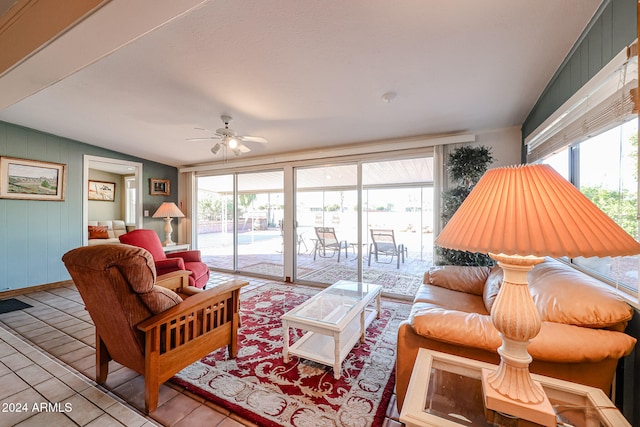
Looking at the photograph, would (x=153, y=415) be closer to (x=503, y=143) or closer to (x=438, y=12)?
(x=438, y=12)

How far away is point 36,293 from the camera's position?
3.56m

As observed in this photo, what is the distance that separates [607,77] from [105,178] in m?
8.25

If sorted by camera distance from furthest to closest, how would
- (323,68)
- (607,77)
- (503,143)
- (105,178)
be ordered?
(105,178) < (503,143) < (323,68) < (607,77)

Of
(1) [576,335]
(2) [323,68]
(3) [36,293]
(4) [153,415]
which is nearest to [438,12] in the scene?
(2) [323,68]

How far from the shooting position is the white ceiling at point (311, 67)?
1421 mm

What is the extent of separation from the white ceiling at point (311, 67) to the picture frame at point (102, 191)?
2714 mm

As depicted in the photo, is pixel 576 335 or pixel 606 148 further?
Answer: pixel 606 148

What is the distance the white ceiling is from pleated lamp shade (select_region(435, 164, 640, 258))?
3.94ft

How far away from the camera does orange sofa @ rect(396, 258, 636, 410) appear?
1026mm

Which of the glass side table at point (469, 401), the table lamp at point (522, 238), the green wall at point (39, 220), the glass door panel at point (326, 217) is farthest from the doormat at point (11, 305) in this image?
the table lamp at point (522, 238)

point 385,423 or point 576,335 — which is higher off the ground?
point 576,335

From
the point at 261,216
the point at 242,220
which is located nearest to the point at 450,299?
the point at 261,216

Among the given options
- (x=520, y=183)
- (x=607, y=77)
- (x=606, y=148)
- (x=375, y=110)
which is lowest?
(x=520, y=183)

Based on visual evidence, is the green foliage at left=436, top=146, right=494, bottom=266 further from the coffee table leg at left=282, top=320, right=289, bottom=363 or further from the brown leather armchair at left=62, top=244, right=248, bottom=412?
the brown leather armchair at left=62, top=244, right=248, bottom=412
